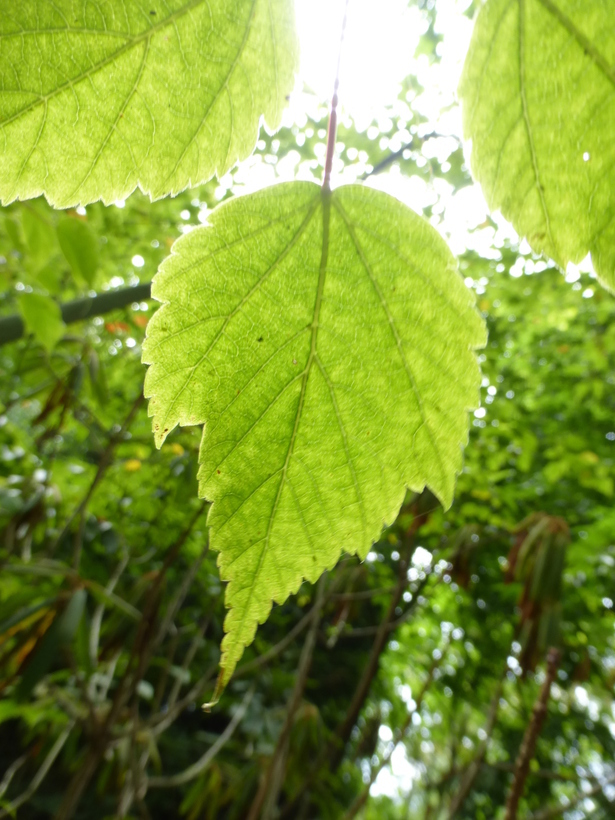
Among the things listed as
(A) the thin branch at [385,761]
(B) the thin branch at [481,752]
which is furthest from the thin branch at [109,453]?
(B) the thin branch at [481,752]

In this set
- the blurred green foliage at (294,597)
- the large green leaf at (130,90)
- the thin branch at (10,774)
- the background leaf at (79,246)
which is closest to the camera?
the large green leaf at (130,90)

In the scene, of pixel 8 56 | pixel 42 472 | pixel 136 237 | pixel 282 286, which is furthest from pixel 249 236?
pixel 136 237

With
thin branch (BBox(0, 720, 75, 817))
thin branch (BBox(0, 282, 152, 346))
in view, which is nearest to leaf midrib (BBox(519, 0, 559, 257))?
thin branch (BBox(0, 282, 152, 346))

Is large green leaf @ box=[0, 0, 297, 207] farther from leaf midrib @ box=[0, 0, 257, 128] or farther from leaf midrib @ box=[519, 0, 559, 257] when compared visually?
leaf midrib @ box=[519, 0, 559, 257]

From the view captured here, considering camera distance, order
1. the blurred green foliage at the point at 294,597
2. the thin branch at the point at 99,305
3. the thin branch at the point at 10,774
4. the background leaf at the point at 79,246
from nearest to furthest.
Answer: the thin branch at the point at 99,305, the background leaf at the point at 79,246, the thin branch at the point at 10,774, the blurred green foliage at the point at 294,597

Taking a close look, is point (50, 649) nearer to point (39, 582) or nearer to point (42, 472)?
point (39, 582)

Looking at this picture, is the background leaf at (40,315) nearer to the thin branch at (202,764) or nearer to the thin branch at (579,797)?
the thin branch at (202,764)

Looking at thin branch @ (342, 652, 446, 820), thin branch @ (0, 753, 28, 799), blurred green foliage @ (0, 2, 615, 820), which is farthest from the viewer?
blurred green foliage @ (0, 2, 615, 820)

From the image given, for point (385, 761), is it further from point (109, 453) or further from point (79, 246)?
point (79, 246)
